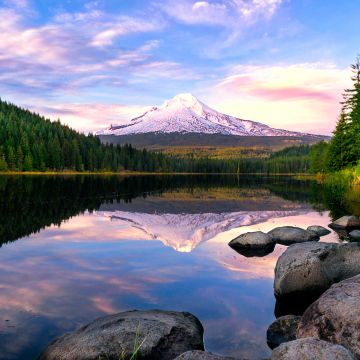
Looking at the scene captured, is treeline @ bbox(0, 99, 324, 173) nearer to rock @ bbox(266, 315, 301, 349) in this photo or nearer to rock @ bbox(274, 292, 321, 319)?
rock @ bbox(274, 292, 321, 319)

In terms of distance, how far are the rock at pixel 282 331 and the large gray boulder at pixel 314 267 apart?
291 cm

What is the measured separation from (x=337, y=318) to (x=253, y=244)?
501 inches

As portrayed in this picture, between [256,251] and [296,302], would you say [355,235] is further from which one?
[296,302]

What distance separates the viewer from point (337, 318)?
823 centimetres

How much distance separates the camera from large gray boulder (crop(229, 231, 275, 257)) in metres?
20.5

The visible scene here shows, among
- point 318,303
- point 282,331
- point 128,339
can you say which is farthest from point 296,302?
point 128,339

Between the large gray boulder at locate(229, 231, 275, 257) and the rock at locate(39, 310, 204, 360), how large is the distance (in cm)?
1146

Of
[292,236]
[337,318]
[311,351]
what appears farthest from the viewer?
[292,236]

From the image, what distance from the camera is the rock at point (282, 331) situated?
9789mm

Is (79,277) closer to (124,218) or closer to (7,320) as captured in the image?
(7,320)

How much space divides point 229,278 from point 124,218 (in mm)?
17501

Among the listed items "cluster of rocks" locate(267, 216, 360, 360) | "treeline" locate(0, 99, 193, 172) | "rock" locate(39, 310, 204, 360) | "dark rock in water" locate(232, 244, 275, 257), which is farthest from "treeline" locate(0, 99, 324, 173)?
"rock" locate(39, 310, 204, 360)

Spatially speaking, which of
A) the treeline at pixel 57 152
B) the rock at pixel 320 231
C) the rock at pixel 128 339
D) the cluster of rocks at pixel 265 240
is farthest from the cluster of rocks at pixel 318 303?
the treeline at pixel 57 152

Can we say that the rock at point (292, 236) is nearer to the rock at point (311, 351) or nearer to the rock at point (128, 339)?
the rock at point (128, 339)
